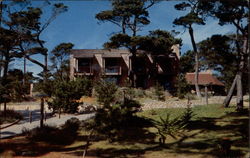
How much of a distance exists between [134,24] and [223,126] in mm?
14819

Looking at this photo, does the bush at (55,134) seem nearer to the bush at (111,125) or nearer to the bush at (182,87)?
the bush at (111,125)

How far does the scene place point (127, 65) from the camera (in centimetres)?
2547

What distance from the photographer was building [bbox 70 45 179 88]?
24.8m

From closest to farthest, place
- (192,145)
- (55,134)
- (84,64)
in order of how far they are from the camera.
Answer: (192,145) → (55,134) → (84,64)

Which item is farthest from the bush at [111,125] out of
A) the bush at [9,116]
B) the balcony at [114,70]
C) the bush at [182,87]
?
the balcony at [114,70]

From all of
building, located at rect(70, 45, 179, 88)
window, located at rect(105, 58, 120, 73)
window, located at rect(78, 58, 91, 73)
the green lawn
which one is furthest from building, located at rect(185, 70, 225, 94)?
the green lawn

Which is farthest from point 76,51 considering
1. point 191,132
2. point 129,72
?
point 191,132

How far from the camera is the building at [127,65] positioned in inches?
975

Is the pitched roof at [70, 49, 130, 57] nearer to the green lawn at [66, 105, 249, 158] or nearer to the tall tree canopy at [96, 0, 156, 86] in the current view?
the tall tree canopy at [96, 0, 156, 86]

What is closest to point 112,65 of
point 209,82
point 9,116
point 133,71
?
point 133,71

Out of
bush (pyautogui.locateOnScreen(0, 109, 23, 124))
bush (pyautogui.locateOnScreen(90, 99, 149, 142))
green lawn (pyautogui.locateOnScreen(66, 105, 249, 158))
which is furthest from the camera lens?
bush (pyautogui.locateOnScreen(0, 109, 23, 124))

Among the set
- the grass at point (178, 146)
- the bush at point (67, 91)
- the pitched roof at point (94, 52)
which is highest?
the pitched roof at point (94, 52)

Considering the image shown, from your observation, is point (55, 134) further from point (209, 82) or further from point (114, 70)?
point (209, 82)

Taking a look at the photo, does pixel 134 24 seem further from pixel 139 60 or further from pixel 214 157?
pixel 214 157
